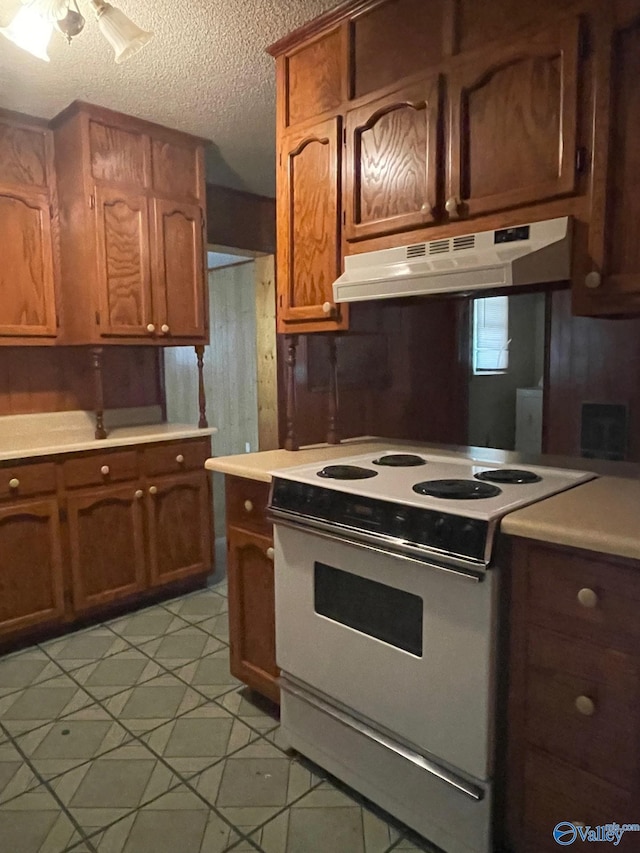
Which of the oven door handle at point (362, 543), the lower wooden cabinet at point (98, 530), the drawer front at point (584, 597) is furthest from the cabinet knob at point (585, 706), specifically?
the lower wooden cabinet at point (98, 530)

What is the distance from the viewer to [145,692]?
227 cm

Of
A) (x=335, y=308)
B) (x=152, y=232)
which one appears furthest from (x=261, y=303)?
(x=335, y=308)

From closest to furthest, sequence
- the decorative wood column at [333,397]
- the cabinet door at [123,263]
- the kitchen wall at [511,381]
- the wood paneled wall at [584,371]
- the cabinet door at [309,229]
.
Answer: the cabinet door at [309,229]
the decorative wood column at [333,397]
the cabinet door at [123,263]
the wood paneled wall at [584,371]
the kitchen wall at [511,381]

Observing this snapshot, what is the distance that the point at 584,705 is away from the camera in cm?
123

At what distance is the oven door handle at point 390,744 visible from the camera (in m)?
1.39

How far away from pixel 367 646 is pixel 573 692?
0.52 metres

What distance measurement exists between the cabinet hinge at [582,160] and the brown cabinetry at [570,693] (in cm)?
94

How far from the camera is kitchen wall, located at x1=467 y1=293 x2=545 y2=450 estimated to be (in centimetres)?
420

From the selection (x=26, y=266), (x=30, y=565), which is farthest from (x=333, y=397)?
(x=26, y=266)

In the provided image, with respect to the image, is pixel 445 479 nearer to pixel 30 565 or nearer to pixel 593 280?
pixel 593 280

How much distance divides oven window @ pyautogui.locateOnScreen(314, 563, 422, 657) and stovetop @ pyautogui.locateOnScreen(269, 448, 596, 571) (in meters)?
0.13

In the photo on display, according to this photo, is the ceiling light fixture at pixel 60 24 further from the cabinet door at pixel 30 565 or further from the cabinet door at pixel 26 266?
the cabinet door at pixel 30 565

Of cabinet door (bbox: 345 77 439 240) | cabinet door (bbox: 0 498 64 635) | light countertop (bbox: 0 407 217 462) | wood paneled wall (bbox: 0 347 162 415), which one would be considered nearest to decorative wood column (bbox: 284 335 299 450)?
cabinet door (bbox: 345 77 439 240)

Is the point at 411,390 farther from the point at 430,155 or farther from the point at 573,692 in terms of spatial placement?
the point at 573,692
